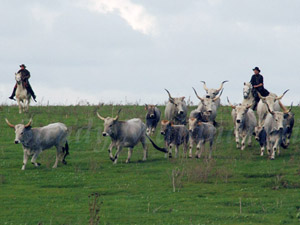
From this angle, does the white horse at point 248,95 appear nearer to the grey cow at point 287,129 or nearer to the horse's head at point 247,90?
the horse's head at point 247,90

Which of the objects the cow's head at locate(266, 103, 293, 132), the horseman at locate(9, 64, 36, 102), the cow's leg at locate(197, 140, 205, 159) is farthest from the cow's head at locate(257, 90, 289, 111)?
the horseman at locate(9, 64, 36, 102)

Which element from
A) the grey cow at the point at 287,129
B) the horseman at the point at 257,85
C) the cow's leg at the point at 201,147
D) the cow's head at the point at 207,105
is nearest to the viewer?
the cow's leg at the point at 201,147

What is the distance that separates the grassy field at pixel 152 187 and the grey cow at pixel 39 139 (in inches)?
17.3

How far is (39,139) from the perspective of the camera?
2325cm

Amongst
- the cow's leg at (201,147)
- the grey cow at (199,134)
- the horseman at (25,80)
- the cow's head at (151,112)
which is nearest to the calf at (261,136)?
the grey cow at (199,134)

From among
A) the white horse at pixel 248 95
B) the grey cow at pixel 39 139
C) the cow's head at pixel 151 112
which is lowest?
the grey cow at pixel 39 139

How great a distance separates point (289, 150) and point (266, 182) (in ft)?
20.0

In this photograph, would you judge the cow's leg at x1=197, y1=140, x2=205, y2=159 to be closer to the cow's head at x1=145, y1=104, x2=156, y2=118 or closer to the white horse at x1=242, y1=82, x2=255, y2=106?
the cow's head at x1=145, y1=104, x2=156, y2=118

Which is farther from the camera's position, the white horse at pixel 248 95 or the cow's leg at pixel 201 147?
the white horse at pixel 248 95

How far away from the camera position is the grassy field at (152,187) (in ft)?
54.9

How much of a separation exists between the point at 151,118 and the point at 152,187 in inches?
371

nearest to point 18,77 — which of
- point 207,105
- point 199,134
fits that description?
point 207,105

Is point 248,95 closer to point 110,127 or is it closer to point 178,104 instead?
point 178,104

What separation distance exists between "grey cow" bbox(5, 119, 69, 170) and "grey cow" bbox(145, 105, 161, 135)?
578cm
